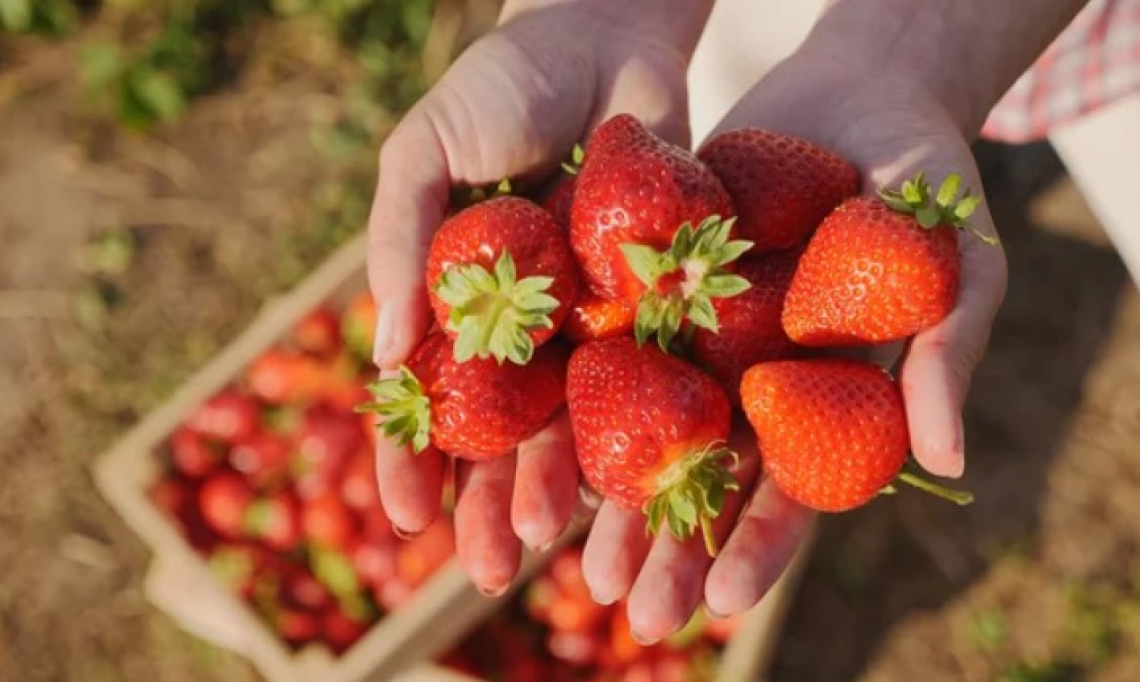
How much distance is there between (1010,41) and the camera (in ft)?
6.36

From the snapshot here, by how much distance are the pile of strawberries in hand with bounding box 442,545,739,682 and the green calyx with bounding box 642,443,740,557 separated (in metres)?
0.98

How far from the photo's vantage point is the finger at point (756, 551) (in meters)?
1.46

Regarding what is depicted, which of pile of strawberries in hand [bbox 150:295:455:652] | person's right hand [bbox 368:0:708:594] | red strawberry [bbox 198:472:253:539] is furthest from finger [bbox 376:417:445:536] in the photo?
red strawberry [bbox 198:472:253:539]

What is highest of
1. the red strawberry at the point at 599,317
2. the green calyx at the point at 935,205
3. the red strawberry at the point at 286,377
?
the green calyx at the point at 935,205

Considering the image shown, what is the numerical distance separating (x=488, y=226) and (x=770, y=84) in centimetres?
62

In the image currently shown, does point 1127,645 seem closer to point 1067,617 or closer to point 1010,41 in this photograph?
point 1067,617

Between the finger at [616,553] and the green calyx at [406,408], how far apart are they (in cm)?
24

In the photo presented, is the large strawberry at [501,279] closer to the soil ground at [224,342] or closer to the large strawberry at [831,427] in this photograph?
the large strawberry at [831,427]

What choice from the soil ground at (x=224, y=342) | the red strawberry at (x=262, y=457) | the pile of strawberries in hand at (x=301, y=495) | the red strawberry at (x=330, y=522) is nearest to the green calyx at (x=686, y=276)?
the pile of strawberries in hand at (x=301, y=495)

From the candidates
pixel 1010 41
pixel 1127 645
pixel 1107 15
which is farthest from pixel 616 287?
pixel 1127 645

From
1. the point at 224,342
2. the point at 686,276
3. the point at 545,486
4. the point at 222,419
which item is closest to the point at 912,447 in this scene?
the point at 686,276

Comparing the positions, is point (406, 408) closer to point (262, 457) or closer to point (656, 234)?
point (656, 234)

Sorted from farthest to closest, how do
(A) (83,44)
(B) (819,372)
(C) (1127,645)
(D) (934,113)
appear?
(A) (83,44) < (C) (1127,645) < (D) (934,113) < (B) (819,372)

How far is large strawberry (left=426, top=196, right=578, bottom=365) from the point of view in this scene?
1436 millimetres
